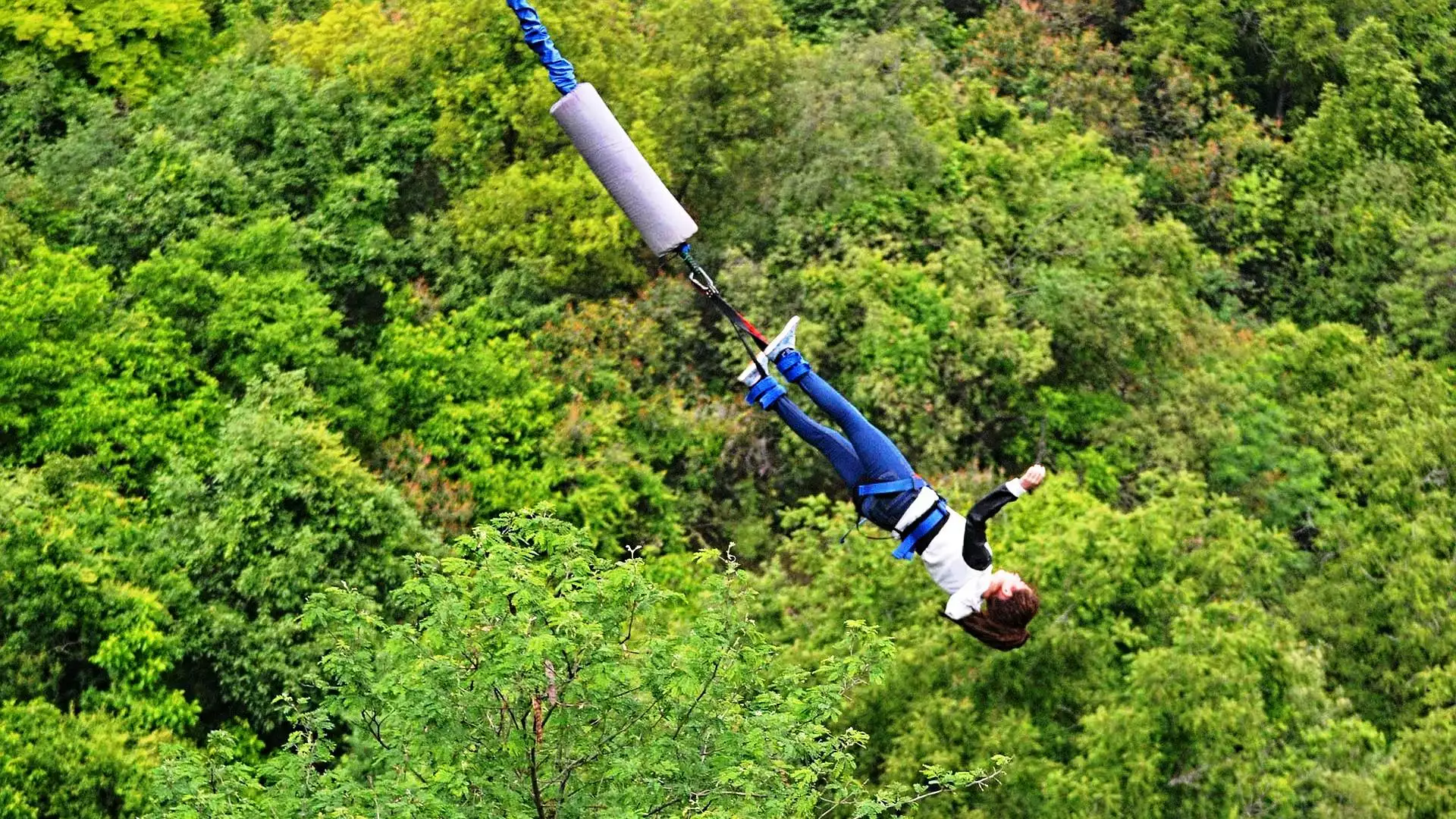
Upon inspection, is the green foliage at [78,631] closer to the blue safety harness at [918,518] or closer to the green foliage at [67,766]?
the green foliage at [67,766]

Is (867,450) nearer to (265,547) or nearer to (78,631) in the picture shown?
(265,547)

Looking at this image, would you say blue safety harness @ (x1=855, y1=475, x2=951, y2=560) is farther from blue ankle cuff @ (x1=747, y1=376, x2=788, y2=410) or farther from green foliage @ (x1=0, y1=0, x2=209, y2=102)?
green foliage @ (x1=0, y1=0, x2=209, y2=102)

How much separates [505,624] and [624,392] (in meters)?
11.2

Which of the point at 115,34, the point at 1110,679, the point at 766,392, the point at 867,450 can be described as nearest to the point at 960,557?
the point at 867,450

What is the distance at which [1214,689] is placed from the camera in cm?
1596

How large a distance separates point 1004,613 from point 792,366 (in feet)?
5.85

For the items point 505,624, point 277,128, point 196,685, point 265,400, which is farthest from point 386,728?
point 277,128

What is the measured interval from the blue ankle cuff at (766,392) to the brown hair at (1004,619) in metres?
1.62

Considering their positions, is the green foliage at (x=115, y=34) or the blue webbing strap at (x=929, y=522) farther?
the green foliage at (x=115, y=34)

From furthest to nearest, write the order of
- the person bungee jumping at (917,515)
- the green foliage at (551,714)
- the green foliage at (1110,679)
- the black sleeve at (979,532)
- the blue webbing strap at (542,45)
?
the green foliage at (1110,679) → the green foliage at (551,714) → the person bungee jumping at (917,515) → the black sleeve at (979,532) → the blue webbing strap at (542,45)

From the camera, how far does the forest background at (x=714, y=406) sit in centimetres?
1211

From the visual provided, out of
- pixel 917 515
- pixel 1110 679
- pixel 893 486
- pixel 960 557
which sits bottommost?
pixel 1110 679

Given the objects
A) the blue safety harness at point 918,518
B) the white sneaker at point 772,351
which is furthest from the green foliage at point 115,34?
the blue safety harness at point 918,518

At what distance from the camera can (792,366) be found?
362 inches
